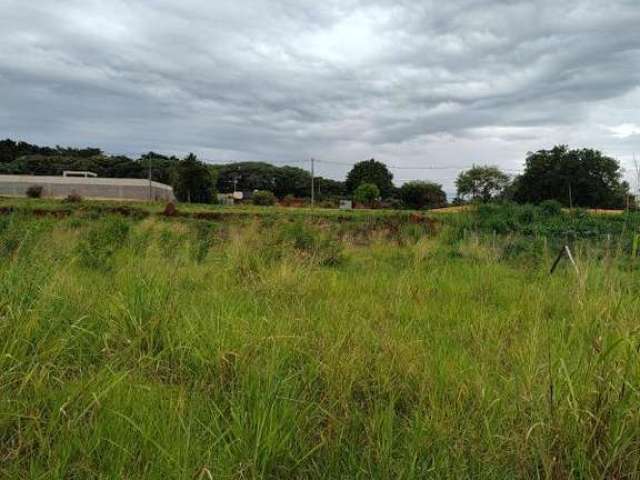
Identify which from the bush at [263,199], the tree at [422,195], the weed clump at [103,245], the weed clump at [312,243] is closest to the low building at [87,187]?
the bush at [263,199]

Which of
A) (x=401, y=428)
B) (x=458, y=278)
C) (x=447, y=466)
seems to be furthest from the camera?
(x=458, y=278)

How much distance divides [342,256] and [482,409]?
6.93 metres

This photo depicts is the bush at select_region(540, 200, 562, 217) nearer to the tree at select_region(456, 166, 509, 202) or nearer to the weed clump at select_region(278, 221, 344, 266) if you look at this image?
the weed clump at select_region(278, 221, 344, 266)

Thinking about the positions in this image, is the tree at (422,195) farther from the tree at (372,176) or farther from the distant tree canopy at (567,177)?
the distant tree canopy at (567,177)

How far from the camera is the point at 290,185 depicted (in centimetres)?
7769

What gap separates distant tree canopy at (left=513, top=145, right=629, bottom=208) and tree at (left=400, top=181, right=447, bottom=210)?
9516mm

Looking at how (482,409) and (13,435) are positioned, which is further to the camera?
(482,409)

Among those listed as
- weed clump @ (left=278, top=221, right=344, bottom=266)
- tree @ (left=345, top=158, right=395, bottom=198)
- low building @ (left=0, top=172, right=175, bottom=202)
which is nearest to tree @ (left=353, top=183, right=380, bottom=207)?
tree @ (left=345, top=158, right=395, bottom=198)

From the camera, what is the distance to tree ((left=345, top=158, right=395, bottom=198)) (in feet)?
242

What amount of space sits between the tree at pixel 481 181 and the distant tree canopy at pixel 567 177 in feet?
63.2

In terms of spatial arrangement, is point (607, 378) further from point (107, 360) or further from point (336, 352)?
point (107, 360)

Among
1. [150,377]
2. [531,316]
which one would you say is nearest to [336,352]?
[150,377]

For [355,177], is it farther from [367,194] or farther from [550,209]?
[550,209]

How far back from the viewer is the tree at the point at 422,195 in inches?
2423
